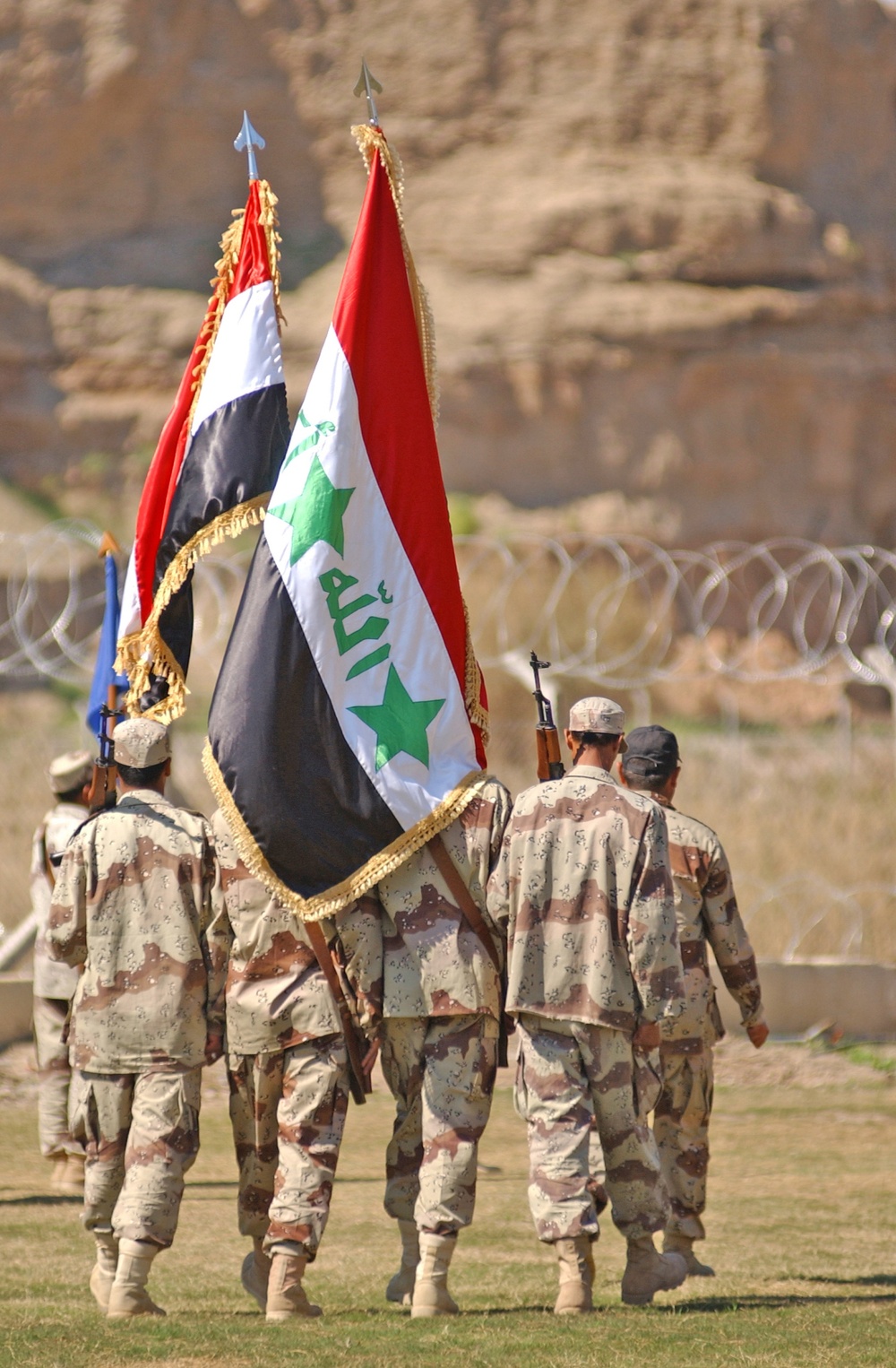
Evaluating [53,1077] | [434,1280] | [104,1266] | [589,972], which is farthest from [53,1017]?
[589,972]

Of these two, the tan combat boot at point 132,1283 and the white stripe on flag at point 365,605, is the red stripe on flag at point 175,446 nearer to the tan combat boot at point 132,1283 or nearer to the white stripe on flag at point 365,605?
the white stripe on flag at point 365,605

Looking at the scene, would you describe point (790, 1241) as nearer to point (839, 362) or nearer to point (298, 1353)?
point (298, 1353)

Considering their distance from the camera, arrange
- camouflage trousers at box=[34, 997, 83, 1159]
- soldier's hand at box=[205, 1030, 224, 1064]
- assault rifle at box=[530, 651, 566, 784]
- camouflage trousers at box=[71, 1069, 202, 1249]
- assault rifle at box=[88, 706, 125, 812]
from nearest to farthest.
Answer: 1. camouflage trousers at box=[71, 1069, 202, 1249]
2. soldier's hand at box=[205, 1030, 224, 1064]
3. assault rifle at box=[530, 651, 566, 784]
4. assault rifle at box=[88, 706, 125, 812]
5. camouflage trousers at box=[34, 997, 83, 1159]

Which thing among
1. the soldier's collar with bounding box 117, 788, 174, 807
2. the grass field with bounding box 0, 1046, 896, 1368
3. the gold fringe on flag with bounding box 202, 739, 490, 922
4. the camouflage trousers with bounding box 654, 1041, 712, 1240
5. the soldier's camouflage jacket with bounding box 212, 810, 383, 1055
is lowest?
the grass field with bounding box 0, 1046, 896, 1368

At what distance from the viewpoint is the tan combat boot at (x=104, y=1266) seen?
4477mm

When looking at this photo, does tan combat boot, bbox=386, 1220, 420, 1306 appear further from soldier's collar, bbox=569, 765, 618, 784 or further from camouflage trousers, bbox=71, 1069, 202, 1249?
soldier's collar, bbox=569, 765, 618, 784

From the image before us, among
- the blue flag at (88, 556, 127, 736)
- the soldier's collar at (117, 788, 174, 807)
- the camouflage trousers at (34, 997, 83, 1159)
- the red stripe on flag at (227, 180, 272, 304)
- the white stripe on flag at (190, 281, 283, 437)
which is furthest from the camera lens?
the camouflage trousers at (34, 997, 83, 1159)

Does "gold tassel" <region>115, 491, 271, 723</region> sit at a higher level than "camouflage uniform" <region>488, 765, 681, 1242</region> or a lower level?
higher

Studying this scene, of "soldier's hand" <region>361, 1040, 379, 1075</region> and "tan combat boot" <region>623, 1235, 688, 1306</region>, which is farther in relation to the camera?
"soldier's hand" <region>361, 1040, 379, 1075</region>

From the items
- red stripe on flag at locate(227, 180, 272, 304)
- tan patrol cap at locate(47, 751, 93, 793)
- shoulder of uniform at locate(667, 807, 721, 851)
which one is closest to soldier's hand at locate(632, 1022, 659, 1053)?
shoulder of uniform at locate(667, 807, 721, 851)

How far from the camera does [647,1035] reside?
14.7 feet

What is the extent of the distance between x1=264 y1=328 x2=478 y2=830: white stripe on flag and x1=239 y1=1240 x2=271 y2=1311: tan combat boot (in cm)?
125

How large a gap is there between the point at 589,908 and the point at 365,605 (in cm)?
111

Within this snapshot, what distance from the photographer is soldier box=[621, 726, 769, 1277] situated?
5.19 metres
